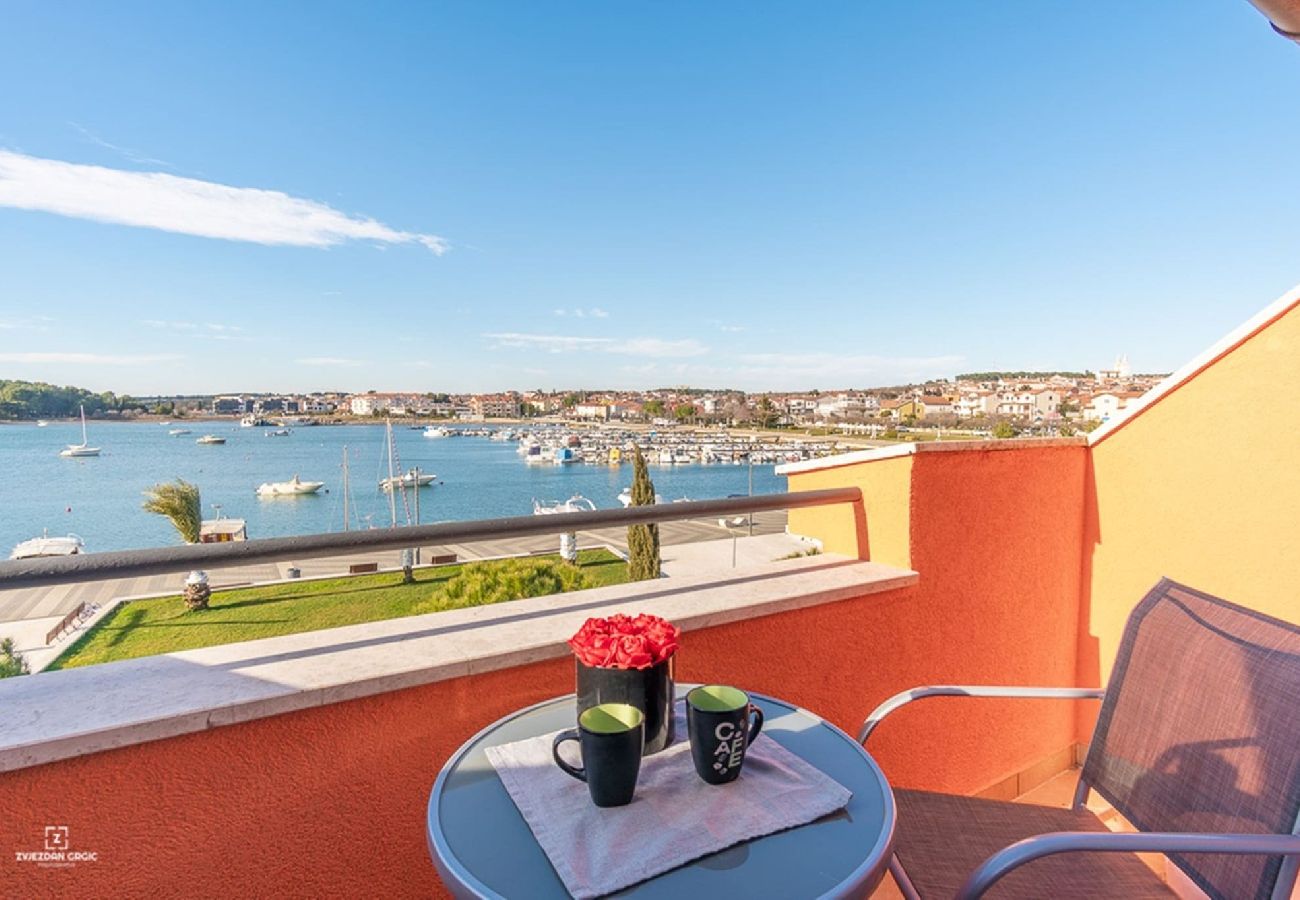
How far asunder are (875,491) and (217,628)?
17.4m

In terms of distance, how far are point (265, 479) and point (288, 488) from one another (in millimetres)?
3284

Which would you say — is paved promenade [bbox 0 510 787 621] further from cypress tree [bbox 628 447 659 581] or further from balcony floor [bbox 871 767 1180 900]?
balcony floor [bbox 871 767 1180 900]

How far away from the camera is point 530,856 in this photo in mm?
724

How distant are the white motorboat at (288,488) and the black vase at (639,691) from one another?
28.6 meters

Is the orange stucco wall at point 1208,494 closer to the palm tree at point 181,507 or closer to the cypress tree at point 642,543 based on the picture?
the cypress tree at point 642,543

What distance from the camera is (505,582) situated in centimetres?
964

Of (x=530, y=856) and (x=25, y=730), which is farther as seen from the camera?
(x=25, y=730)

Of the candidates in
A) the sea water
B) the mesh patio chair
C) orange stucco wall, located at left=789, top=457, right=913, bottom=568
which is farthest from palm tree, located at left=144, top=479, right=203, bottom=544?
the mesh patio chair

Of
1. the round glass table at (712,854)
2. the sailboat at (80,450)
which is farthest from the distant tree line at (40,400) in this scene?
the round glass table at (712,854)

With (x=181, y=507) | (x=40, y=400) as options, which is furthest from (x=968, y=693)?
(x=40, y=400)

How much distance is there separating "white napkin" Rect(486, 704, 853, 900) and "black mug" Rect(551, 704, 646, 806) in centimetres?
3

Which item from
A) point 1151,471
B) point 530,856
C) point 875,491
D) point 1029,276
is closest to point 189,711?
point 530,856

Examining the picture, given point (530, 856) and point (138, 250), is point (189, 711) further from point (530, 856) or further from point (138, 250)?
point (138, 250)

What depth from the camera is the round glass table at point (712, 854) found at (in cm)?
67
